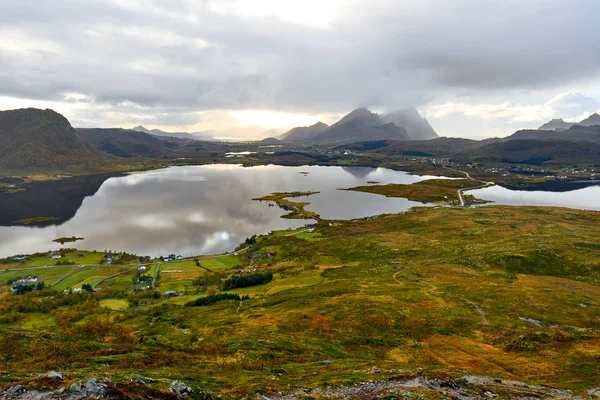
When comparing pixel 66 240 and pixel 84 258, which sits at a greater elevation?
pixel 66 240

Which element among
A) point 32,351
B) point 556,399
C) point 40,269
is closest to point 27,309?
point 40,269

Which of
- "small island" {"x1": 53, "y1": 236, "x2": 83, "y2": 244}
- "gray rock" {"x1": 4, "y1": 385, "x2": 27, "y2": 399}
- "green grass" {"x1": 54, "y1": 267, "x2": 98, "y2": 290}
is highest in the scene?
"gray rock" {"x1": 4, "y1": 385, "x2": 27, "y2": 399}

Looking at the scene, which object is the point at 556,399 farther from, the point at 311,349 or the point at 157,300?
the point at 157,300

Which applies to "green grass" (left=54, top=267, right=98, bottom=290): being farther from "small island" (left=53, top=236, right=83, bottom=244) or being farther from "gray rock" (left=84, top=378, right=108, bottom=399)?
"gray rock" (left=84, top=378, right=108, bottom=399)

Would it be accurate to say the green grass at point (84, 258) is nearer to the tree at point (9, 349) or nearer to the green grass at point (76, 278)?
the green grass at point (76, 278)

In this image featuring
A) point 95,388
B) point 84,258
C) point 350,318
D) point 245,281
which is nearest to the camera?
point 95,388

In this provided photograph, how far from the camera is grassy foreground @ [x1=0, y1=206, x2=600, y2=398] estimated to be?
35812mm

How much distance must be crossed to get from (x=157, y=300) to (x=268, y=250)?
53.8m

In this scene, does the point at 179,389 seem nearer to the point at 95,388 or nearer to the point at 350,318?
the point at 95,388

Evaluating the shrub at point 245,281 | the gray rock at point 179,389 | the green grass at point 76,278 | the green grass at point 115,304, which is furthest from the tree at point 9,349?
the green grass at point 76,278

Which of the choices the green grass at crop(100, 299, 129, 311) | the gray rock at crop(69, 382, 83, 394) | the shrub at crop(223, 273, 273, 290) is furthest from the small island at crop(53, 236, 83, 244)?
the gray rock at crop(69, 382, 83, 394)

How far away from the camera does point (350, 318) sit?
196 feet

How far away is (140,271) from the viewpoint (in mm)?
107438

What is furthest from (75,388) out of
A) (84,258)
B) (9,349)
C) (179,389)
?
(84,258)
